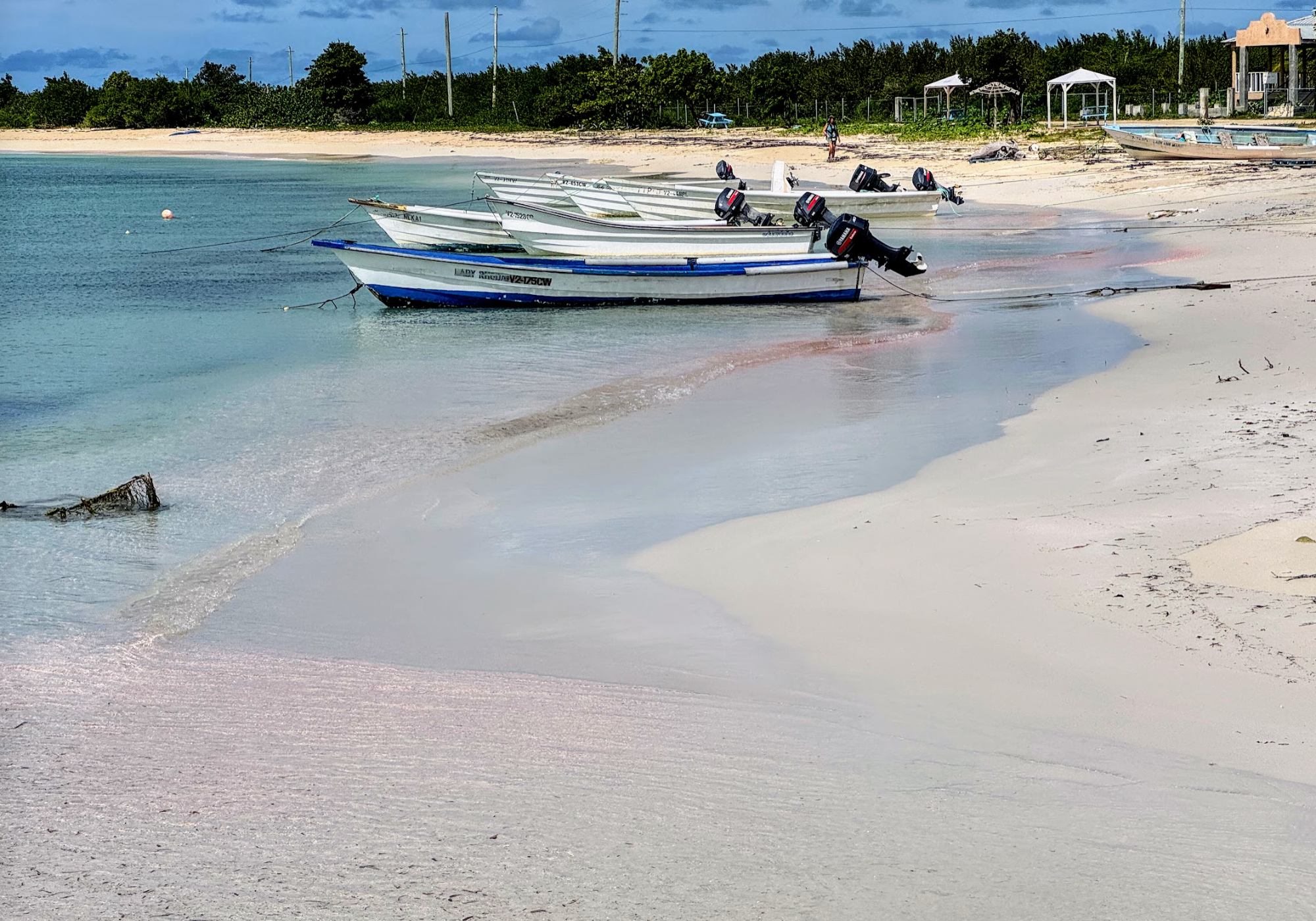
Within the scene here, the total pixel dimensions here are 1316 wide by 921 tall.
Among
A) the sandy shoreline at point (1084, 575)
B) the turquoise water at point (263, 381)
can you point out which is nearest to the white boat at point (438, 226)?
the turquoise water at point (263, 381)

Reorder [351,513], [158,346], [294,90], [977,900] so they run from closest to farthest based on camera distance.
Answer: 1. [977,900]
2. [351,513]
3. [158,346]
4. [294,90]

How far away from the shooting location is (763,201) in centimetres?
2377

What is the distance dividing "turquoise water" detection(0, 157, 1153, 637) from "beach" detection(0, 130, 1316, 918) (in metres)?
0.57

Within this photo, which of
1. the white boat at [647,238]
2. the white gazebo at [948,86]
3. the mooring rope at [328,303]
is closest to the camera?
the white boat at [647,238]

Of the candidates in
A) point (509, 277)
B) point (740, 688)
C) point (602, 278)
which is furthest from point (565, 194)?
point (740, 688)

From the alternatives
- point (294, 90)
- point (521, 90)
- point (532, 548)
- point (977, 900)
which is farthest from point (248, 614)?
point (294, 90)

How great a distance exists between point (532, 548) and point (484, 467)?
6.93 feet

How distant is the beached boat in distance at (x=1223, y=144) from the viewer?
2902 centimetres

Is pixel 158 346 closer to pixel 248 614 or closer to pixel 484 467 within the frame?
pixel 484 467

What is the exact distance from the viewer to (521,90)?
7325 centimetres

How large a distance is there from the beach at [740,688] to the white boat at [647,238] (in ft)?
25.7

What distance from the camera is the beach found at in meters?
3.32

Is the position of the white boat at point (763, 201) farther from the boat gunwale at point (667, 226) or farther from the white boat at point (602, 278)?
the white boat at point (602, 278)

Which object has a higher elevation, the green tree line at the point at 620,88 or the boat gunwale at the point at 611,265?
the green tree line at the point at 620,88
